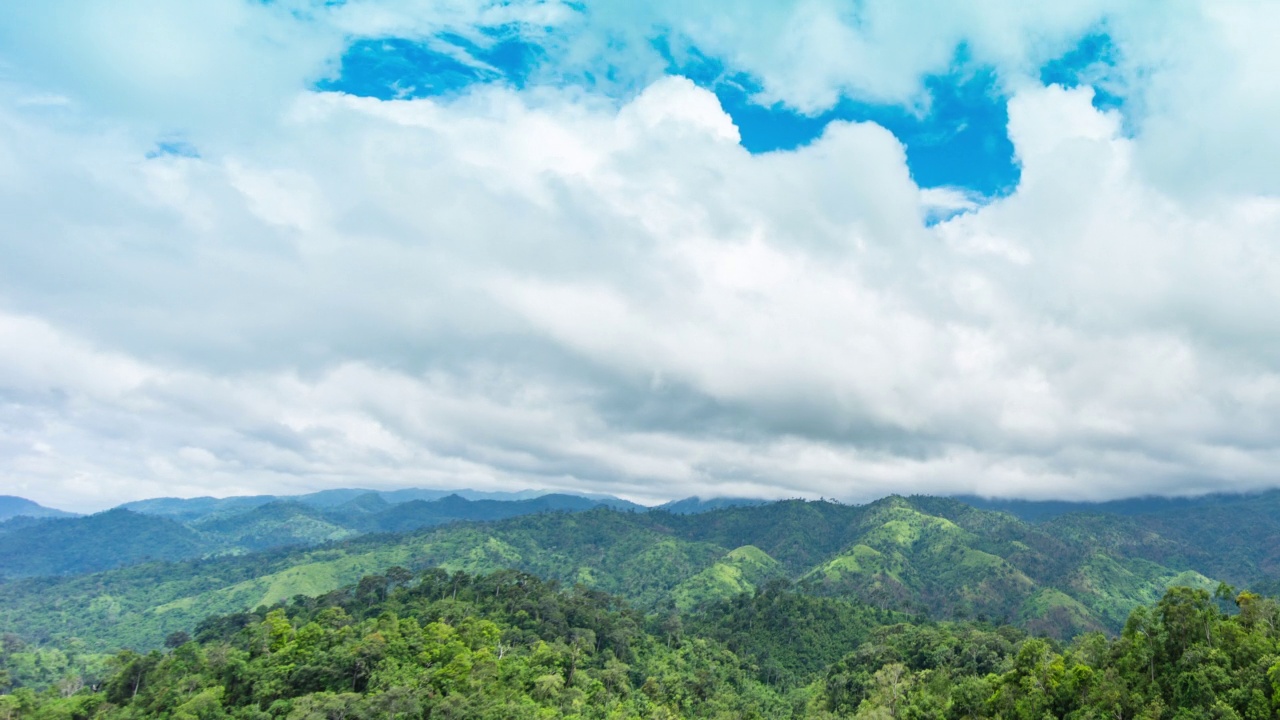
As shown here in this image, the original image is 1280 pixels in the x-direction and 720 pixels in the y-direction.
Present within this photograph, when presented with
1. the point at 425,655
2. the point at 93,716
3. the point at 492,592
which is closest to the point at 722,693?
the point at 492,592

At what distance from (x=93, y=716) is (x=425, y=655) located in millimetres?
42331

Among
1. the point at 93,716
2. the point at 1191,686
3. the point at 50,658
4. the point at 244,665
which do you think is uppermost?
the point at 1191,686

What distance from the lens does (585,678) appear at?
319 ft

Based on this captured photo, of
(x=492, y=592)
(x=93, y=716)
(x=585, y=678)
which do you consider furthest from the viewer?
(x=492, y=592)

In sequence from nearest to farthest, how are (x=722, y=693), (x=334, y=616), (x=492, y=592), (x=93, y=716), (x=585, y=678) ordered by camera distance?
(x=93, y=716)
(x=585, y=678)
(x=334, y=616)
(x=722, y=693)
(x=492, y=592)

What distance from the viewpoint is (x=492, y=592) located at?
127 metres

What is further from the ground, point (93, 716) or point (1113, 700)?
point (1113, 700)

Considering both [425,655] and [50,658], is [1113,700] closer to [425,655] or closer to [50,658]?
[425,655]

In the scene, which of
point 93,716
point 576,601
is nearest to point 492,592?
point 576,601

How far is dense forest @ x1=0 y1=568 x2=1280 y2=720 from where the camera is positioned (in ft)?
202

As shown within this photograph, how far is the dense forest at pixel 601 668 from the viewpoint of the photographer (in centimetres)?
6147

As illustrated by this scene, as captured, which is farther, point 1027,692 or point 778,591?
point 778,591

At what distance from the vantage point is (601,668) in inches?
4296

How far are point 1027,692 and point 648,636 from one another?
78598 millimetres
